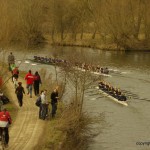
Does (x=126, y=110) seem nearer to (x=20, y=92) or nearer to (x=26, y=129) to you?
(x=20, y=92)

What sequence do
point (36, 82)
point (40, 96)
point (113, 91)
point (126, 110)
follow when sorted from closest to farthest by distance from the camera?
point (40, 96), point (36, 82), point (126, 110), point (113, 91)

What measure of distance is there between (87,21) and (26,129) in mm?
55860

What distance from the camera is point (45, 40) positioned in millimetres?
75688

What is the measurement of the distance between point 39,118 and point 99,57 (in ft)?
114

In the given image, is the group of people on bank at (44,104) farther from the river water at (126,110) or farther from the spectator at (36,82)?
the spectator at (36,82)

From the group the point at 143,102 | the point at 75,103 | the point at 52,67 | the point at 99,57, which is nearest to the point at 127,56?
the point at 99,57

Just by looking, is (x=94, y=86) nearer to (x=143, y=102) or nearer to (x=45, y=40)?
(x=143, y=102)

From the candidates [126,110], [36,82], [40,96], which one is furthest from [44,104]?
[126,110]

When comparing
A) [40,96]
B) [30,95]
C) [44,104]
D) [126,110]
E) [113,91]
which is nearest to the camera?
[44,104]

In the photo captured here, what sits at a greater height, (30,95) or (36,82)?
(36,82)

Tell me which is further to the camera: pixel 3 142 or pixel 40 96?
pixel 40 96

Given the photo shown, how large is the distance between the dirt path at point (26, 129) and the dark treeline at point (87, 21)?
39.5 metres

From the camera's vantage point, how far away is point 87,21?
249 ft

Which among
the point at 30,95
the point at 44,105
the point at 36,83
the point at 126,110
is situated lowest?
the point at 126,110
